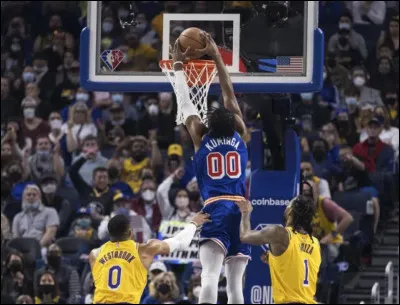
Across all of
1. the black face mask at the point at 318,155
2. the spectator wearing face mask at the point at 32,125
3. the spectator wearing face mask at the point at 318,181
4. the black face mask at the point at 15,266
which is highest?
the spectator wearing face mask at the point at 32,125

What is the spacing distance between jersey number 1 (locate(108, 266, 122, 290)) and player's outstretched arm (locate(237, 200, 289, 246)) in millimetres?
1023

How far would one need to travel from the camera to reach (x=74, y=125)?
20797 millimetres

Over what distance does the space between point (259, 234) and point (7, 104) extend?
10.5 m

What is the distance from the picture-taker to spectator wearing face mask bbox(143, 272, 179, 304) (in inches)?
651

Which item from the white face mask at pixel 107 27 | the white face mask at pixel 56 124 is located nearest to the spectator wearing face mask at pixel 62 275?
the white face mask at pixel 107 27

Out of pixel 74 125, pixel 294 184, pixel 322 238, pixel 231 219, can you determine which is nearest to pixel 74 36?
pixel 74 125

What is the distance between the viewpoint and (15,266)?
59.0ft

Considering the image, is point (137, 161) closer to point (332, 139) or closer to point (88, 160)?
point (88, 160)

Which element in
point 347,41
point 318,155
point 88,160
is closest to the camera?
point 318,155

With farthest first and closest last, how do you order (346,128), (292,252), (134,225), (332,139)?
(346,128), (332,139), (134,225), (292,252)

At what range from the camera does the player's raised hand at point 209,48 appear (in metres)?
13.1

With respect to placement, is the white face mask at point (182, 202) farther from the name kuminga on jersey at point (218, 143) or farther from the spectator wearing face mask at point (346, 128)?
the name kuminga on jersey at point (218, 143)

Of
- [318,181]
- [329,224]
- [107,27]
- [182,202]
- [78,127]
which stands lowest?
[329,224]

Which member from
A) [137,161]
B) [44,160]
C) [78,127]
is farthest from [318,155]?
[44,160]
